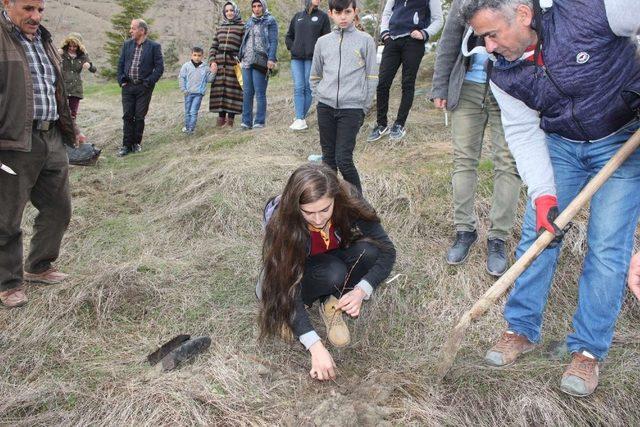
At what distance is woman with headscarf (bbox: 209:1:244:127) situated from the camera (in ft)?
23.1

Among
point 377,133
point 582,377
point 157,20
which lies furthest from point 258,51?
point 157,20

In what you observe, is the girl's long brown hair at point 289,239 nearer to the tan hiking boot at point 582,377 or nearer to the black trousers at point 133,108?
the tan hiking boot at point 582,377

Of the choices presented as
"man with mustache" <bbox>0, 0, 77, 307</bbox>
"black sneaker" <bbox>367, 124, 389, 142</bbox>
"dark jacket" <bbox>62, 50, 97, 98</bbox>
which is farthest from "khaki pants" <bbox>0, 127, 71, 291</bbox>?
"dark jacket" <bbox>62, 50, 97, 98</bbox>

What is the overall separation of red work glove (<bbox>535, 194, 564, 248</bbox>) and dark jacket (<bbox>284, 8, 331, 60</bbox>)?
14.0 feet

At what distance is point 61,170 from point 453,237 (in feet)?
8.70

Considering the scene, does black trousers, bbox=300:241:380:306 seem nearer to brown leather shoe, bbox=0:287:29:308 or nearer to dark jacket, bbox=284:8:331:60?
brown leather shoe, bbox=0:287:29:308

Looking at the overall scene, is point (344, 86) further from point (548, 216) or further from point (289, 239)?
point (548, 216)

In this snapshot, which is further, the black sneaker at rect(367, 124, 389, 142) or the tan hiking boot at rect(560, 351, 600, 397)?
the black sneaker at rect(367, 124, 389, 142)

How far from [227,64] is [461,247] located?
501cm

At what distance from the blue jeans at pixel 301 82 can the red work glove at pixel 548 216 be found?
4309 millimetres

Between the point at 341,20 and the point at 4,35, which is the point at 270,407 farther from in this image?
the point at 341,20

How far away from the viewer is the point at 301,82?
6195 mm

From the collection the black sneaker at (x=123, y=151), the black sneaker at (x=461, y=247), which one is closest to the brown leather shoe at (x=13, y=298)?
the black sneaker at (x=461, y=247)

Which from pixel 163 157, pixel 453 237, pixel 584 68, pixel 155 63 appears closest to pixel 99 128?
pixel 155 63
